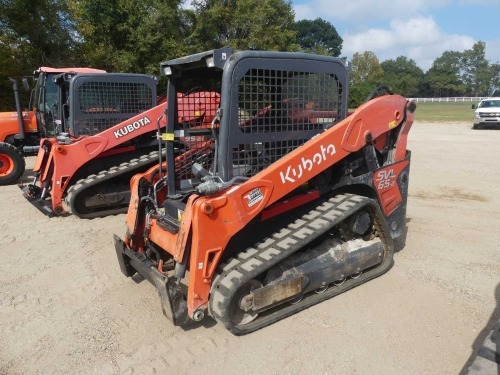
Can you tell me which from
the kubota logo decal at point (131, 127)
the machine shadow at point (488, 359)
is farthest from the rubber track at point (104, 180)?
the machine shadow at point (488, 359)

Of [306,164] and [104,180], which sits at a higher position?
[306,164]

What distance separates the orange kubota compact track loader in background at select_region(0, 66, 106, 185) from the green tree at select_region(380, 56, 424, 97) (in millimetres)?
79066

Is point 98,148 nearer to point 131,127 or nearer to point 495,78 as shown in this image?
point 131,127

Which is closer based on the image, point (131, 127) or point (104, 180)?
point (104, 180)

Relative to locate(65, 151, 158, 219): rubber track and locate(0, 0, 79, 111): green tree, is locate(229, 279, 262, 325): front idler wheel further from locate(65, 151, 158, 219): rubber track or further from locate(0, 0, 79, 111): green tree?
locate(0, 0, 79, 111): green tree

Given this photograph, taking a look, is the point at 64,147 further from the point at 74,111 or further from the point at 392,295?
the point at 392,295

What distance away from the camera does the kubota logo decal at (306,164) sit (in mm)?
3357

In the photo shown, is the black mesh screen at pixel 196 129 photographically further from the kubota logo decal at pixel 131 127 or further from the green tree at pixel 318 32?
the green tree at pixel 318 32

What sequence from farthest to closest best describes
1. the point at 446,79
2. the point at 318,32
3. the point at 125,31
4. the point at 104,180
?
the point at 446,79, the point at 318,32, the point at 125,31, the point at 104,180

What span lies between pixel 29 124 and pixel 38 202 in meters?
4.88

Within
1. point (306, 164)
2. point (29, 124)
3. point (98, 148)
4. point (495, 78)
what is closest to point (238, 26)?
point (29, 124)

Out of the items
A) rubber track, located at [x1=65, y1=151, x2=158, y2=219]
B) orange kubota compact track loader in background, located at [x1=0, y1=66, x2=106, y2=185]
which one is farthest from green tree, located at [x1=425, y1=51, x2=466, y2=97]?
rubber track, located at [x1=65, y1=151, x2=158, y2=219]

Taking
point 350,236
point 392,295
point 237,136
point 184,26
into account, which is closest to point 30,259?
point 237,136

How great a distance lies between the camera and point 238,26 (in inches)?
→ 991
